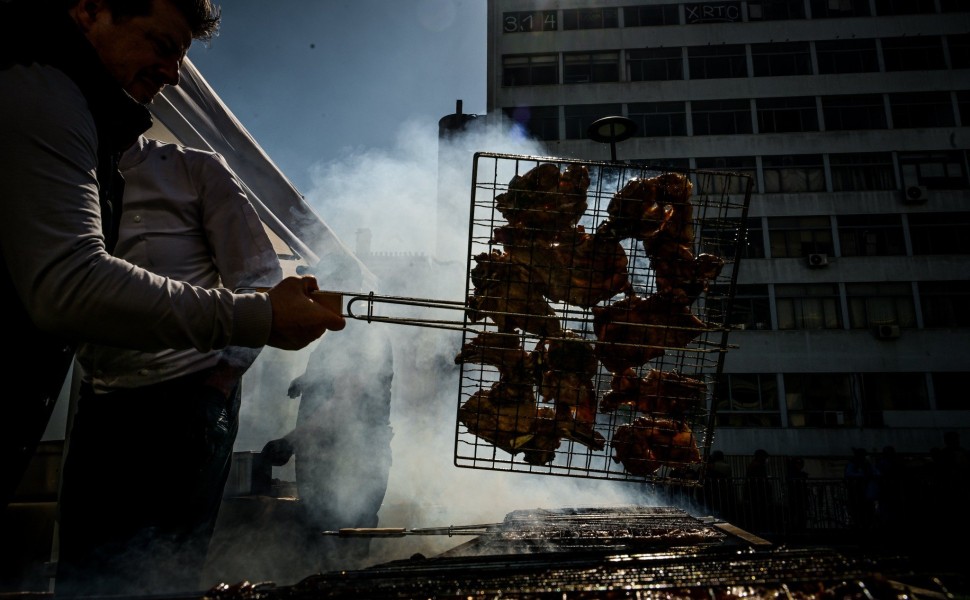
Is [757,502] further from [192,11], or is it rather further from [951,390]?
[951,390]

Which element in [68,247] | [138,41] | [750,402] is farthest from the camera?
[750,402]

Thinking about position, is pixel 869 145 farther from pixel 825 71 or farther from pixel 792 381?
pixel 792 381

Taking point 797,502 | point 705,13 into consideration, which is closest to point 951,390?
point 797,502

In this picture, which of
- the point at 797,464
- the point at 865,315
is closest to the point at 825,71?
the point at 865,315

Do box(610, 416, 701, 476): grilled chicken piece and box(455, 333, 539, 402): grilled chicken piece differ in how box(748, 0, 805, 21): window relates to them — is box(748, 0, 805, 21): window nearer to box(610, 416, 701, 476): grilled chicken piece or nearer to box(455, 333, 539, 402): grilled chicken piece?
box(610, 416, 701, 476): grilled chicken piece

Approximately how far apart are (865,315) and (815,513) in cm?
1504

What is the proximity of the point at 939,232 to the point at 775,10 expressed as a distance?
494 inches

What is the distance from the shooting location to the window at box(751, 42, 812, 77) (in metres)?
25.3

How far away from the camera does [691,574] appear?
151cm

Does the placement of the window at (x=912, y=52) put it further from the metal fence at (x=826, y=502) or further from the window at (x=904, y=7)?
the metal fence at (x=826, y=502)

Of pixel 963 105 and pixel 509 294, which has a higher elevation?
pixel 963 105

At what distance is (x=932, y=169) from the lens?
23.9 meters

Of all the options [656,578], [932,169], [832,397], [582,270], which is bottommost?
[656,578]

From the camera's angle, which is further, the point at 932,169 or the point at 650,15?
the point at 650,15
